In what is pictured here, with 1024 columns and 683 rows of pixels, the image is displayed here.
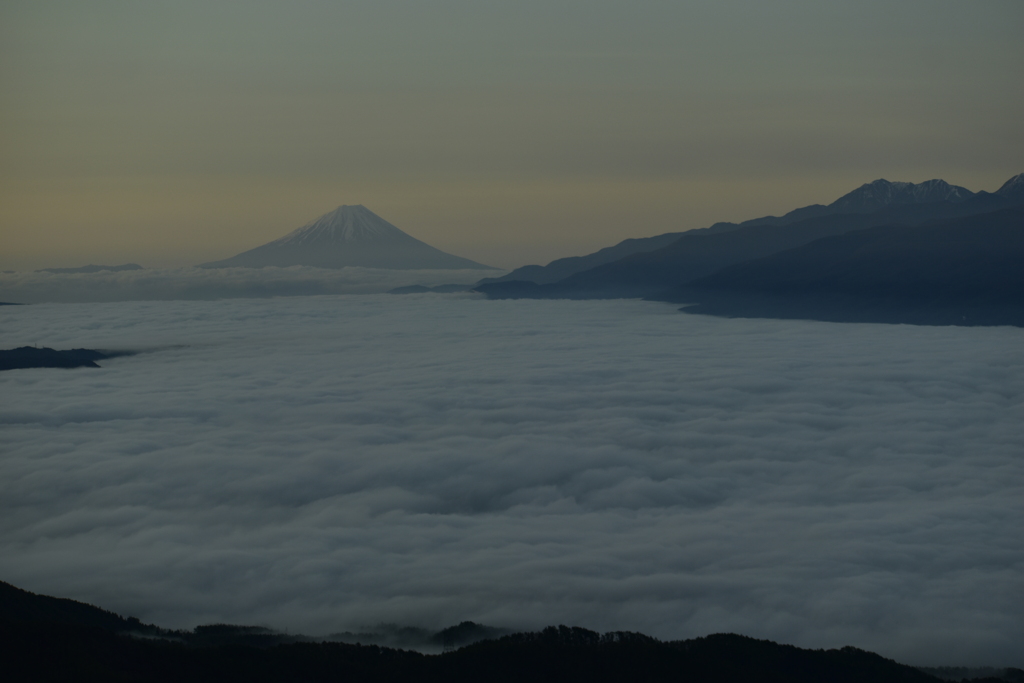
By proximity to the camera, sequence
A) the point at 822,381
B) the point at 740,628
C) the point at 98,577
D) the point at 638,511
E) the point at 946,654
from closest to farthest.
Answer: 1. the point at 946,654
2. the point at 740,628
3. the point at 98,577
4. the point at 638,511
5. the point at 822,381

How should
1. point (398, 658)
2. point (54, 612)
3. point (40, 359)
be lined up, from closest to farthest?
1. point (398, 658)
2. point (54, 612)
3. point (40, 359)

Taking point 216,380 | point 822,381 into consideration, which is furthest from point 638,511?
point 216,380

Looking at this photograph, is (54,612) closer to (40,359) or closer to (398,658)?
(398,658)

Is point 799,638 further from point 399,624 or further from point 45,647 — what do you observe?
point 45,647

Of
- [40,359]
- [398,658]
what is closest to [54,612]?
[398,658]

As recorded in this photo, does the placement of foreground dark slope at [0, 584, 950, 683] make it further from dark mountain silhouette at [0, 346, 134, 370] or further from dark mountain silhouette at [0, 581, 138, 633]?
dark mountain silhouette at [0, 346, 134, 370]

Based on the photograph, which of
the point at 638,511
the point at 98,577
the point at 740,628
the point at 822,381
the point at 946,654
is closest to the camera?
the point at 946,654

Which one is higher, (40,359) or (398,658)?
(40,359)
